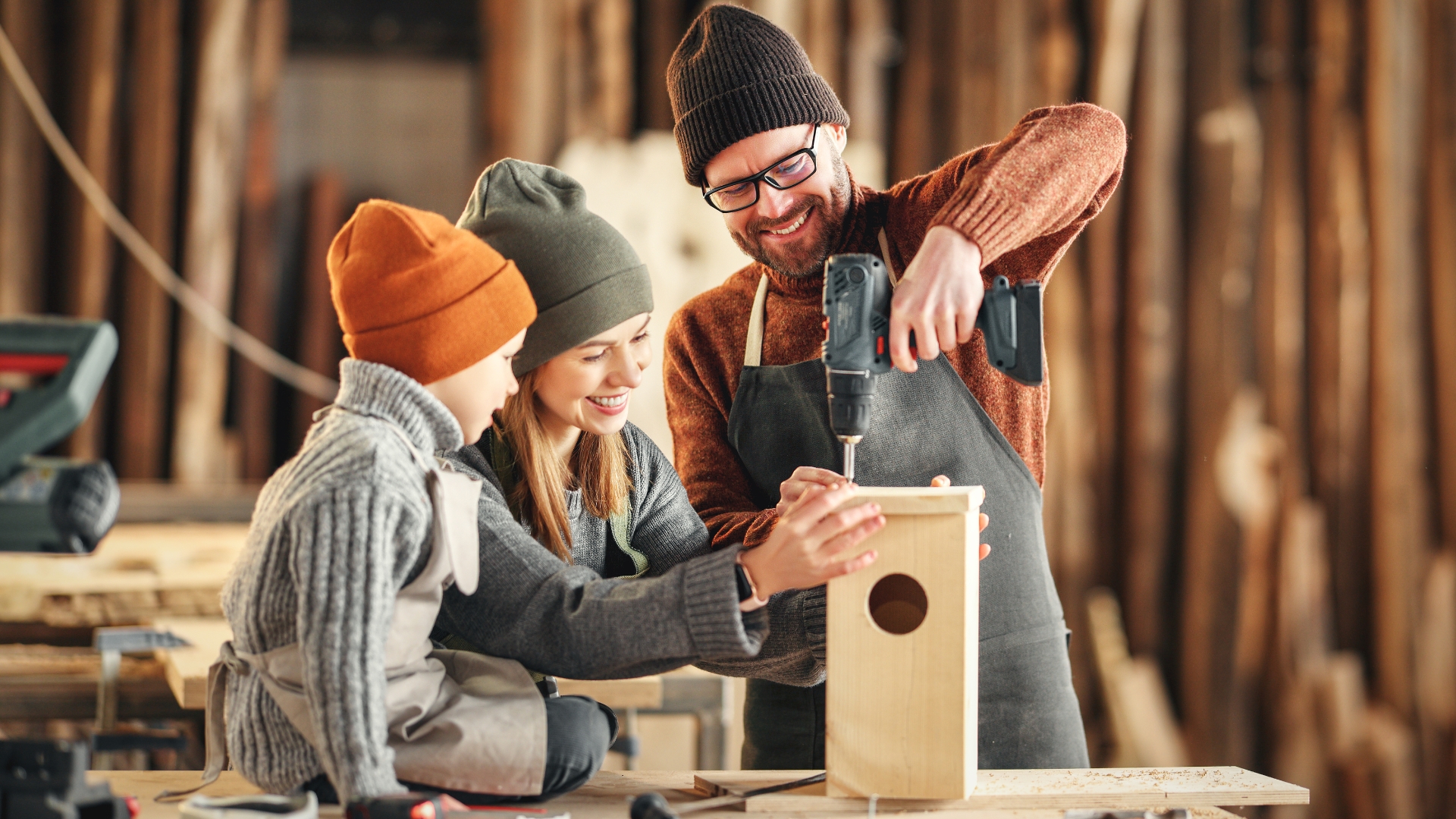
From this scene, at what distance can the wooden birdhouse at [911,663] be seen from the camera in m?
1.52

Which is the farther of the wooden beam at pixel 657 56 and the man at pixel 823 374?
the wooden beam at pixel 657 56

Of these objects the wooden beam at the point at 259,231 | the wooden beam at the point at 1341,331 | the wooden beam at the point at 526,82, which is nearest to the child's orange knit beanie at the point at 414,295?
the wooden beam at the point at 526,82

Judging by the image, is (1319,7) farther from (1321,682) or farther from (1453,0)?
(1321,682)

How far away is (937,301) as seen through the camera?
1641 millimetres

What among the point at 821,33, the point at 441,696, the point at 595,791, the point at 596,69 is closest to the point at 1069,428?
the point at 821,33

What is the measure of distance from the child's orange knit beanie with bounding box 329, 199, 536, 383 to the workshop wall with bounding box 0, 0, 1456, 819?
2981mm

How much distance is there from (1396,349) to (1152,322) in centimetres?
87

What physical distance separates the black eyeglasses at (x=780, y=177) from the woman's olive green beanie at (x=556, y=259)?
0.27m

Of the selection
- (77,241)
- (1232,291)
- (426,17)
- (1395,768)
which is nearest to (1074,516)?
(1232,291)

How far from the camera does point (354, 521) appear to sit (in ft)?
4.36

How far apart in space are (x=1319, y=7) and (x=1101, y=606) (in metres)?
2.46

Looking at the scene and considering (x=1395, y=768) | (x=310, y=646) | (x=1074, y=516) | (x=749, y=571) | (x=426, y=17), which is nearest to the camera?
(x=310, y=646)

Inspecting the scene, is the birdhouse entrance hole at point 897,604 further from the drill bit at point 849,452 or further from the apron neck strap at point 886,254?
the apron neck strap at point 886,254

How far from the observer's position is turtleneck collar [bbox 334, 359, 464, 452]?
1474 mm
